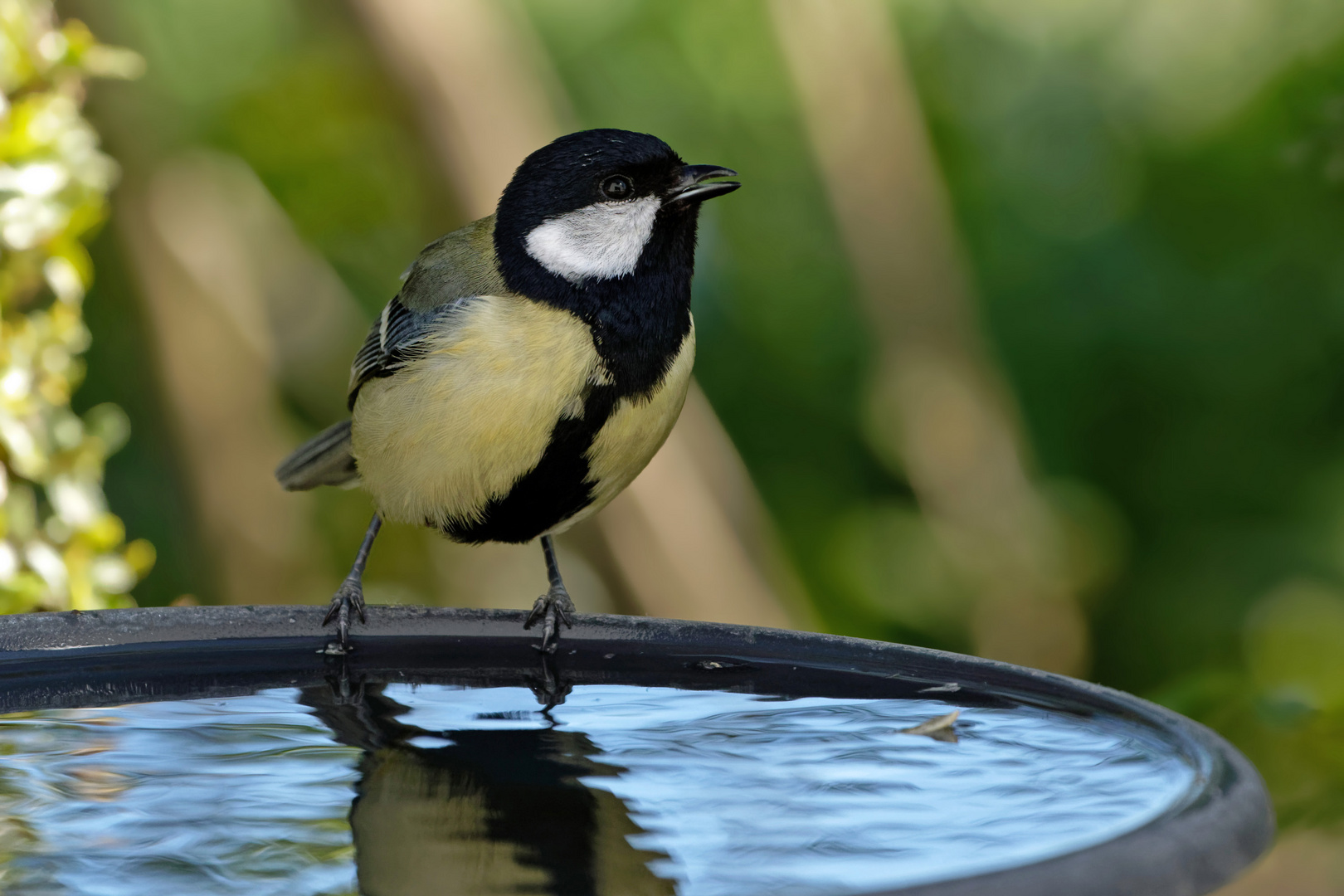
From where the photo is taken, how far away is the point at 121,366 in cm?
696

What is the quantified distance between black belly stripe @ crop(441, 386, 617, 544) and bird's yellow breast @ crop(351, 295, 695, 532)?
13mm

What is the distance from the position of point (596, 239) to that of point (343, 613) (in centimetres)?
88

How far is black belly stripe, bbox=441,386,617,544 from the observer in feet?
8.71

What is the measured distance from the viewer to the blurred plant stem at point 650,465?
4.79 m

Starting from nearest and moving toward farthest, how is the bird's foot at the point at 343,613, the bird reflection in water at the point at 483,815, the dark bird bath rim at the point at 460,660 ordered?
the bird reflection in water at the point at 483,815 < the dark bird bath rim at the point at 460,660 < the bird's foot at the point at 343,613

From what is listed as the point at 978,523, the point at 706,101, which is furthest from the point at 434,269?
the point at 706,101

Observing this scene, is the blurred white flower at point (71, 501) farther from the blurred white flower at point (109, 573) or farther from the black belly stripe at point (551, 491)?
the black belly stripe at point (551, 491)

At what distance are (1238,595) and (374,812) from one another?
15.9 ft

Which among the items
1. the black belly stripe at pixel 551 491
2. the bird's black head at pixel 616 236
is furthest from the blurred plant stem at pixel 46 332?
the bird's black head at pixel 616 236

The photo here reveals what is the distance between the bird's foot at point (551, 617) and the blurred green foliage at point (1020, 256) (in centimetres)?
258

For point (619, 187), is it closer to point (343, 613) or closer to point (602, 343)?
point (602, 343)

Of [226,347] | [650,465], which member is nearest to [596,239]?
[650,465]

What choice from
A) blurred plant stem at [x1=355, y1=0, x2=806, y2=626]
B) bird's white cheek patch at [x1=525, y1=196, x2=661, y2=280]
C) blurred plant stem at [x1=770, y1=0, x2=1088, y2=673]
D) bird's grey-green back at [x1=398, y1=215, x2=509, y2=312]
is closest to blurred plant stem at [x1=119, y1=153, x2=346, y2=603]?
blurred plant stem at [x1=355, y1=0, x2=806, y2=626]

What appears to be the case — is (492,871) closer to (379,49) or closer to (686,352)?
(686,352)
